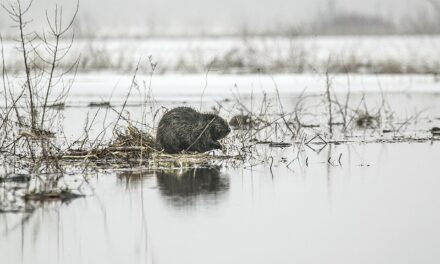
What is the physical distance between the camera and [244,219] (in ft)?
20.4

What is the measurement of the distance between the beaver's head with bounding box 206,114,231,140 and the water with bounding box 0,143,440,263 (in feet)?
4.39

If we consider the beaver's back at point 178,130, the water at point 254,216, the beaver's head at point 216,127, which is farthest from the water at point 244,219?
the beaver's head at point 216,127

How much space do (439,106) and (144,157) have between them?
899 centimetres

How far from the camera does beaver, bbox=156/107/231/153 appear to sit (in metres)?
9.38

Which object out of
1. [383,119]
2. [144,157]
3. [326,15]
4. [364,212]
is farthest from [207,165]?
[326,15]

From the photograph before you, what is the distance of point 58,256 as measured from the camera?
5.25m

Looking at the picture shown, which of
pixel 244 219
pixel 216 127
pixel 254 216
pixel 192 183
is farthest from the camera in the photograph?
pixel 216 127

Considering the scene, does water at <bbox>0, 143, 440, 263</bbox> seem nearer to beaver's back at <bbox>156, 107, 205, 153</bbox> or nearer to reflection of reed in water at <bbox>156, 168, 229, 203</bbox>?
reflection of reed in water at <bbox>156, 168, 229, 203</bbox>

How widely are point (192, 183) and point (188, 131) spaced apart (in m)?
1.87

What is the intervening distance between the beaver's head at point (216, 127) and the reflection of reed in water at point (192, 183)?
4.47ft

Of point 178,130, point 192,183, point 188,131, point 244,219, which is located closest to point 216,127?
point 188,131

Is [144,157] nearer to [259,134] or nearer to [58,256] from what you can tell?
[259,134]

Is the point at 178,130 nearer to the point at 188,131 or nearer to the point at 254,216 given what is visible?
the point at 188,131

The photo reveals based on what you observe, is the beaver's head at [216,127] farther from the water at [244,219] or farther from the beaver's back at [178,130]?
the water at [244,219]
